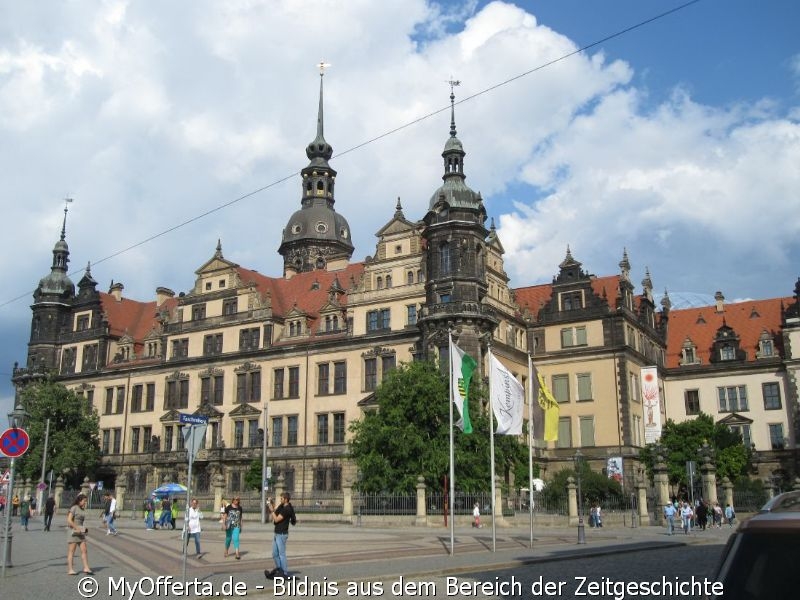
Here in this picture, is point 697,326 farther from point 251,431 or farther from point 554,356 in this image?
point 251,431

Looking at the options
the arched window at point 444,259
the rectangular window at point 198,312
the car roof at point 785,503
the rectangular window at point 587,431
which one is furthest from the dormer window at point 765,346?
the car roof at point 785,503

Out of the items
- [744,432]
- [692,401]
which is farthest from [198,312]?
[744,432]

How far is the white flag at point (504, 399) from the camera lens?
25.3 m

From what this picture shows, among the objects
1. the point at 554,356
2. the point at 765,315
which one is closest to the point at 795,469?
the point at 765,315

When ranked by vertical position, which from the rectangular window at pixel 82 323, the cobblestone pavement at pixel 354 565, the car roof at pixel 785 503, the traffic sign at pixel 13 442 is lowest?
the cobblestone pavement at pixel 354 565

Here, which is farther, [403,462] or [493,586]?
[403,462]

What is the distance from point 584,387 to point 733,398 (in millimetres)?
15310

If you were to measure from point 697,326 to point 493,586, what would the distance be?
218ft

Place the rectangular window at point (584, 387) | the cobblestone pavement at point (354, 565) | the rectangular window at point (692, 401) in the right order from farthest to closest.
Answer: the rectangular window at point (692, 401), the rectangular window at point (584, 387), the cobblestone pavement at point (354, 565)

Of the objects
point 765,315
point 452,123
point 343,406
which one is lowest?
point 343,406

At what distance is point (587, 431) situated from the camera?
63438 mm

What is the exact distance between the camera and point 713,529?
1638 inches

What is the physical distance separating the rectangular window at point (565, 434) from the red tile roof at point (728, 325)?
51.7 ft

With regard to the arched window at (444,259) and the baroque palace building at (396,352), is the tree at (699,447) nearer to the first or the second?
the baroque palace building at (396,352)
